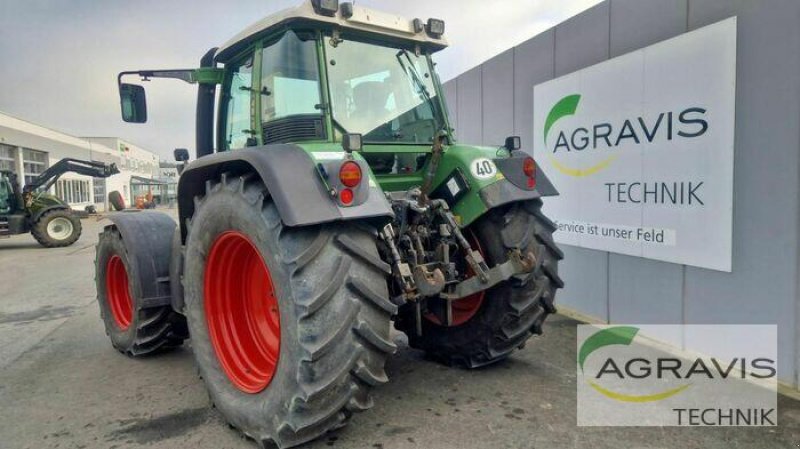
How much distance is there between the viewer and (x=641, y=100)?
15.1 feet

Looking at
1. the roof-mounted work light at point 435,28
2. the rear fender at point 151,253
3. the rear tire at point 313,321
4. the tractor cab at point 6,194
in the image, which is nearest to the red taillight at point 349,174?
the rear tire at point 313,321

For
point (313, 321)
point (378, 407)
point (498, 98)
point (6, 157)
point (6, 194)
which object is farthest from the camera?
point (6, 157)

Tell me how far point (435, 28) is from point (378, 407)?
266cm

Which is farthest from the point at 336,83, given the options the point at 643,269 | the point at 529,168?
the point at 643,269

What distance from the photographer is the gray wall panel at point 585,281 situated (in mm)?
5215

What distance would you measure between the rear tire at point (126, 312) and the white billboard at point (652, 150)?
160 inches

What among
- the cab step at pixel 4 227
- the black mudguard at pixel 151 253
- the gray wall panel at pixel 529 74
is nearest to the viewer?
the black mudguard at pixel 151 253

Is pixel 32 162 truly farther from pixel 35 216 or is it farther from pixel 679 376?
pixel 679 376

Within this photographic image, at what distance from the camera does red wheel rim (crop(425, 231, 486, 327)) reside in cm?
368

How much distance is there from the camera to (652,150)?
450 cm

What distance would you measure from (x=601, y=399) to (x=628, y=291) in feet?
6.28

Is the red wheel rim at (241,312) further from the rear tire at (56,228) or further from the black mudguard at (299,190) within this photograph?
the rear tire at (56,228)

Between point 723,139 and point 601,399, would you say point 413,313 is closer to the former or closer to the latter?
point 601,399

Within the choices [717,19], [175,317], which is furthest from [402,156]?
[717,19]
